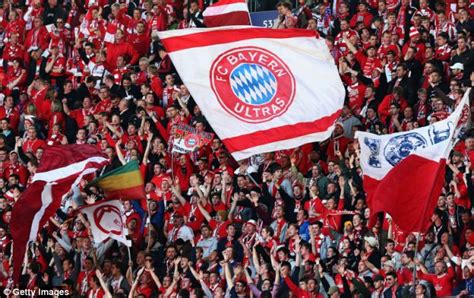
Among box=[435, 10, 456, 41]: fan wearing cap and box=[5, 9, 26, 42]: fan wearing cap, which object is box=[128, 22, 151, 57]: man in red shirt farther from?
box=[435, 10, 456, 41]: fan wearing cap

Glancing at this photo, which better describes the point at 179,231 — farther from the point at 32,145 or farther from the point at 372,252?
the point at 32,145

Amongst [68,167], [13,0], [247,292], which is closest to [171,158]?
[68,167]

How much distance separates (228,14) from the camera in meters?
26.6

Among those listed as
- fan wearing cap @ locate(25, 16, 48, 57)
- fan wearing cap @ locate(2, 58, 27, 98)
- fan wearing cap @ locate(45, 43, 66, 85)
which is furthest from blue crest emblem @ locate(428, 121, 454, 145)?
fan wearing cap @ locate(25, 16, 48, 57)

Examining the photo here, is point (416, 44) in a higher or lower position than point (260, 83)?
lower

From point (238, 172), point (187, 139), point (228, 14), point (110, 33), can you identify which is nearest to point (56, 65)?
point (110, 33)

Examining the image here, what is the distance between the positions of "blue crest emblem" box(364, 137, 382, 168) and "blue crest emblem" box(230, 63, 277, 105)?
1421mm

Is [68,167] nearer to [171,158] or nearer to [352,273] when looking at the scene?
[171,158]

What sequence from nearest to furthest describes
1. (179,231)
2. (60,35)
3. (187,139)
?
1. (179,231)
2. (187,139)
3. (60,35)

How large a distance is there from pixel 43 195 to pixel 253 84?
11.1 feet

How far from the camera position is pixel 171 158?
27266mm

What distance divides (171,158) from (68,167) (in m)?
2.22

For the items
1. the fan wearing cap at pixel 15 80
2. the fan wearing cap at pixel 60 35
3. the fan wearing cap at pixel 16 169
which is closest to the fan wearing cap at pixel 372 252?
the fan wearing cap at pixel 16 169

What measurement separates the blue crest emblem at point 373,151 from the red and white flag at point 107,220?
376cm
